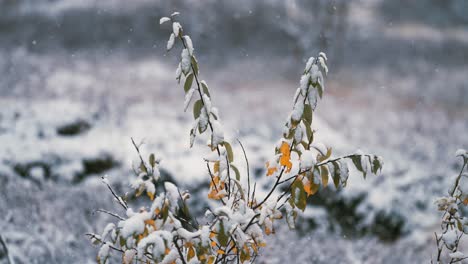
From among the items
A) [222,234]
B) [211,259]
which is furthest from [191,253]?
[222,234]

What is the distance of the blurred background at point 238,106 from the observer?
6.86 meters

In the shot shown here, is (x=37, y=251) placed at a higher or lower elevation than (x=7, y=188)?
lower

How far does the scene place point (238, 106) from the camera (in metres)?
12.9

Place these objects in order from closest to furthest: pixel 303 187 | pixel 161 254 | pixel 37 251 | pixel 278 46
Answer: pixel 161 254 → pixel 303 187 → pixel 37 251 → pixel 278 46

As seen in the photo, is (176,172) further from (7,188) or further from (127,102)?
(127,102)

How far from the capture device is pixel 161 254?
1750 mm

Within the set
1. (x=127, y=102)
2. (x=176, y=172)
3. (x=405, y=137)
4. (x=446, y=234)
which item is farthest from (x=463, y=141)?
(x=446, y=234)

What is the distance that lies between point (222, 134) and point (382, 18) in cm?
2468

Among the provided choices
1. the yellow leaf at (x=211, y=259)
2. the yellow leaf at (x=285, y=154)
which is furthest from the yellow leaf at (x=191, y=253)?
the yellow leaf at (x=285, y=154)

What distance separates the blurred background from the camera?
22.5ft

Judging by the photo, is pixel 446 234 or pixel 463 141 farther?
pixel 463 141

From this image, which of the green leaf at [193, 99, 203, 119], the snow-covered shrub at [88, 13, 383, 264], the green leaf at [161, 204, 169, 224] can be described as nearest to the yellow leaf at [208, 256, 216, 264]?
the snow-covered shrub at [88, 13, 383, 264]

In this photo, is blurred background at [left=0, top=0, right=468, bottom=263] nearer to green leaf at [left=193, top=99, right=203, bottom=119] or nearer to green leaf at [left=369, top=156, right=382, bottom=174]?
green leaf at [left=369, top=156, right=382, bottom=174]

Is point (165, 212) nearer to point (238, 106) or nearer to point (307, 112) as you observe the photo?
point (307, 112)
